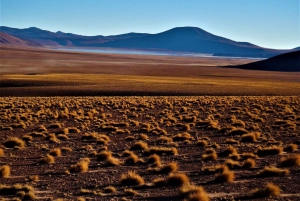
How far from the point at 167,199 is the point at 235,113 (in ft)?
71.5

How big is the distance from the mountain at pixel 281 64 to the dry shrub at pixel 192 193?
414 ft

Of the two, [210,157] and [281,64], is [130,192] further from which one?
[281,64]

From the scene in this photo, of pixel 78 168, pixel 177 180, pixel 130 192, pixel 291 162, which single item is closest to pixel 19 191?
pixel 78 168

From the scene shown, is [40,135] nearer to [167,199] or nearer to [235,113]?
[167,199]

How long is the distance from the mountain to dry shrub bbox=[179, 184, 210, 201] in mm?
126066

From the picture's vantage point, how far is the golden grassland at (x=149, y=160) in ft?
33.6

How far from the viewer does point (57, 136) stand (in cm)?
1997

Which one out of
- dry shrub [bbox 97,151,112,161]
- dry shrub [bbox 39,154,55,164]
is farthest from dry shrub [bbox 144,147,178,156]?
dry shrub [bbox 39,154,55,164]

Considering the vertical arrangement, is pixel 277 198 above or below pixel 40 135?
above

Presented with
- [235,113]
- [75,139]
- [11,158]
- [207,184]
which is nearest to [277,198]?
[207,184]

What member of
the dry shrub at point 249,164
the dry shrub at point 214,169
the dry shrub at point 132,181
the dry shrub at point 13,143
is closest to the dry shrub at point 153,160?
the dry shrub at point 214,169

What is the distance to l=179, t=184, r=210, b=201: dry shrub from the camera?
8885 mm

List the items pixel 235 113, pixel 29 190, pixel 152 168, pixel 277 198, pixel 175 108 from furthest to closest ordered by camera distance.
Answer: pixel 175 108
pixel 235 113
pixel 152 168
pixel 29 190
pixel 277 198

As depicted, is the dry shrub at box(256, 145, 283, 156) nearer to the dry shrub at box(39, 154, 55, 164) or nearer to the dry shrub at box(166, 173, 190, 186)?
the dry shrub at box(166, 173, 190, 186)
